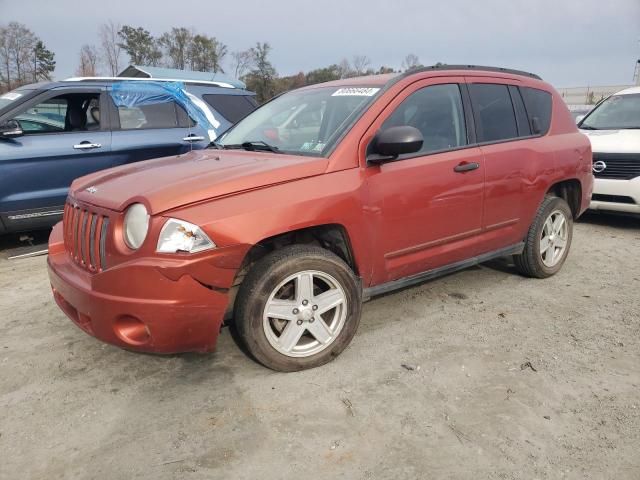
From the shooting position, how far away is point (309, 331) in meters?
2.91

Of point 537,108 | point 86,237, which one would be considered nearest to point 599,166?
point 537,108

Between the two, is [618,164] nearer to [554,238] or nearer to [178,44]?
[554,238]

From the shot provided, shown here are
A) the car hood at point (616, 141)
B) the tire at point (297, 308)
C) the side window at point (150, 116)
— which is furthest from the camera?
the car hood at point (616, 141)

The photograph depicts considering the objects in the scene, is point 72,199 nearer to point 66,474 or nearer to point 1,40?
point 66,474

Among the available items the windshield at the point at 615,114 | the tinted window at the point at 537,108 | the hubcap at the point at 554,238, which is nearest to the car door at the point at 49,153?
the tinted window at the point at 537,108

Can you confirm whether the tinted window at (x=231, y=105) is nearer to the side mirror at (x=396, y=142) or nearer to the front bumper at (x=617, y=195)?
the side mirror at (x=396, y=142)

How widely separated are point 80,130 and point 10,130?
77cm

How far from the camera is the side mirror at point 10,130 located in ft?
16.8

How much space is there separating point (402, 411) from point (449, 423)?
0.24m

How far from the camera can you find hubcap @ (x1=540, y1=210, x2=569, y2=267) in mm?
4391

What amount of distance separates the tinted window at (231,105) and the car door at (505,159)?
3767 mm

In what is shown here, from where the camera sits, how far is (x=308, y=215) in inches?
108

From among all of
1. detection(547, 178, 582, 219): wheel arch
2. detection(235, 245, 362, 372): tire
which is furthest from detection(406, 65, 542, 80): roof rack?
detection(235, 245, 362, 372): tire

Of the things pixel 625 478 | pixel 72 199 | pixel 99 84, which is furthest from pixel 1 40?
pixel 625 478
